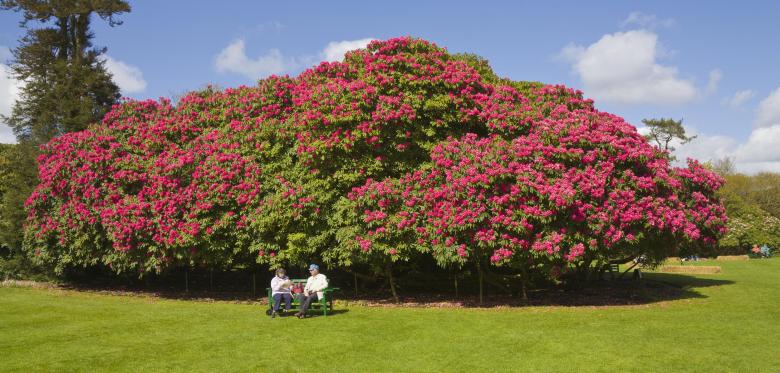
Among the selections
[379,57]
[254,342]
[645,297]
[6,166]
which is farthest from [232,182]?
[6,166]

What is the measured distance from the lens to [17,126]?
28.4 metres

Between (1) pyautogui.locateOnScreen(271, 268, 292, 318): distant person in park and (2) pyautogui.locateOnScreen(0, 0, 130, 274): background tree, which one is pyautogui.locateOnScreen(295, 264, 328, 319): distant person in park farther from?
(2) pyautogui.locateOnScreen(0, 0, 130, 274): background tree

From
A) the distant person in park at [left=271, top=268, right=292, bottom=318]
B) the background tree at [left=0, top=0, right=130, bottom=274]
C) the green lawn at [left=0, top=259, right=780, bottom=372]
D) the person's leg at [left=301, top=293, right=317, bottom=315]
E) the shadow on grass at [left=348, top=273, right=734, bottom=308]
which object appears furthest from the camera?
the background tree at [left=0, top=0, right=130, bottom=274]

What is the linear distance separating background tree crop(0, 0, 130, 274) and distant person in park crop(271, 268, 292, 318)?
16.7 meters

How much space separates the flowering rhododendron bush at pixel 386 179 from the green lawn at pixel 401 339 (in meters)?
2.08

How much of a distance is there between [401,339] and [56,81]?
23967 millimetres

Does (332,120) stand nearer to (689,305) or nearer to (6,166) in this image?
(689,305)

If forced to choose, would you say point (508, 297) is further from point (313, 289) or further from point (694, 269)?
point (694, 269)

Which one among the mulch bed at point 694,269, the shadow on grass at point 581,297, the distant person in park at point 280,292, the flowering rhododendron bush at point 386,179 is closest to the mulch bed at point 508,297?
the shadow on grass at point 581,297

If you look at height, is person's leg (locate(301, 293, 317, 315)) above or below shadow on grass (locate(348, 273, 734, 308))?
above

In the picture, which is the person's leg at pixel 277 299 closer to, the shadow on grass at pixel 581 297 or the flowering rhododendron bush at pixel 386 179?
the flowering rhododendron bush at pixel 386 179

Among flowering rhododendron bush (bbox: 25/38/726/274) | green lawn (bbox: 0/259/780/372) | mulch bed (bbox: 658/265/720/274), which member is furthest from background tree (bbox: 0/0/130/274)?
mulch bed (bbox: 658/265/720/274)

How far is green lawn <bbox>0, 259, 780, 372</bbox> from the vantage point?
917cm

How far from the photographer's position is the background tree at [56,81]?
26.4 meters
